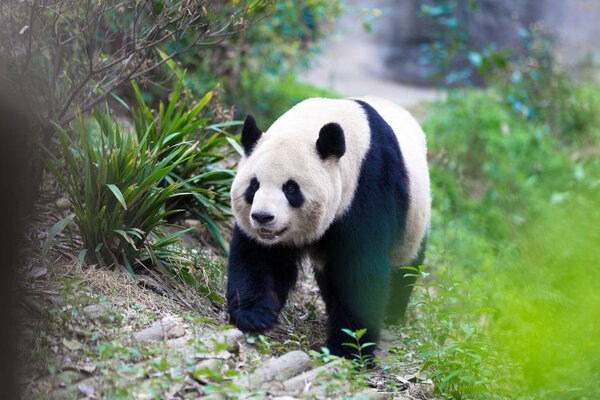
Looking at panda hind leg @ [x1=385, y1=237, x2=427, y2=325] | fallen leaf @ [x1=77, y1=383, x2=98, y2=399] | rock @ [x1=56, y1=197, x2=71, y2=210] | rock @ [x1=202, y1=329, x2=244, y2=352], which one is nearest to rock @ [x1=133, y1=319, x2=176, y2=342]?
rock @ [x1=202, y1=329, x2=244, y2=352]

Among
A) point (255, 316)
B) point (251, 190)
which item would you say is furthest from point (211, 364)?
point (251, 190)

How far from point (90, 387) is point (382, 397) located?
148cm

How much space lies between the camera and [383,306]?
159 inches

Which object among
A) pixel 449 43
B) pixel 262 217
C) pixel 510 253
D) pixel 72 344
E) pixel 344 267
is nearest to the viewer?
pixel 72 344

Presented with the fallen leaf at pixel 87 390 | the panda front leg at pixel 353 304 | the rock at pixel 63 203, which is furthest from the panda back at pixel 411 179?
the fallen leaf at pixel 87 390

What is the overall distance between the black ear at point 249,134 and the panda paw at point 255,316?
93 centimetres

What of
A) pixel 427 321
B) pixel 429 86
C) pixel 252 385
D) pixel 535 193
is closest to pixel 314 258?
pixel 427 321

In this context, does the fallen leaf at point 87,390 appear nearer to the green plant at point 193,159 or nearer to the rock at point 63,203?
the green plant at point 193,159

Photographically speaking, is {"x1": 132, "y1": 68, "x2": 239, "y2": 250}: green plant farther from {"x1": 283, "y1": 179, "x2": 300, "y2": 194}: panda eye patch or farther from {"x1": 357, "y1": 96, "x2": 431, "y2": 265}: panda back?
{"x1": 357, "y1": 96, "x2": 431, "y2": 265}: panda back

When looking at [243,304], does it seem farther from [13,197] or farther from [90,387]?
[13,197]

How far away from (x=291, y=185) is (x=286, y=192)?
51mm

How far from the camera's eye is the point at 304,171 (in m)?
3.68

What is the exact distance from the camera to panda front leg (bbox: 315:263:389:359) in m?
3.93

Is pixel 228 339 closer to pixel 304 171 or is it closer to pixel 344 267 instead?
pixel 344 267
